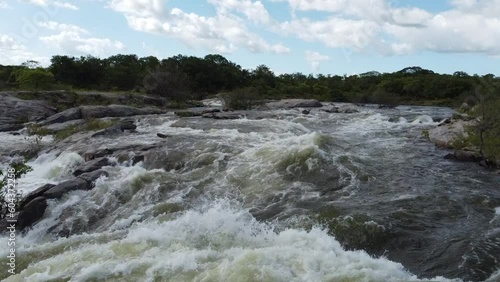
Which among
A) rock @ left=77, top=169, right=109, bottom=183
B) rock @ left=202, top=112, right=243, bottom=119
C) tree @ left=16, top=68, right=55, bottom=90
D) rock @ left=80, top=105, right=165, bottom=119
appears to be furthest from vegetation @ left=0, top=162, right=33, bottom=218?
tree @ left=16, top=68, right=55, bottom=90

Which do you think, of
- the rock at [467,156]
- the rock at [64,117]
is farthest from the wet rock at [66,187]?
the rock at [64,117]

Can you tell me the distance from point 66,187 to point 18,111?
23457mm

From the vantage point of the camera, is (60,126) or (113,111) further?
(113,111)

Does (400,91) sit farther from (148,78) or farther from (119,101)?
(119,101)

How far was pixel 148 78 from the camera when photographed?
50.4 metres

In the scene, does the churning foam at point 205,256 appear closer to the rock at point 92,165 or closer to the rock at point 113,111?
the rock at point 92,165

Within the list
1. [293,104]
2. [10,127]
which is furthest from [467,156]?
[293,104]

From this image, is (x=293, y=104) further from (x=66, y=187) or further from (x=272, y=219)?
(x=272, y=219)

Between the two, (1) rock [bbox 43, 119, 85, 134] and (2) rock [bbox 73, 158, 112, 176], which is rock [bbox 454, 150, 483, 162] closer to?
(2) rock [bbox 73, 158, 112, 176]

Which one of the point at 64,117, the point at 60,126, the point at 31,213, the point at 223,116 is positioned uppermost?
the point at 223,116

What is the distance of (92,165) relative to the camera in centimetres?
1656

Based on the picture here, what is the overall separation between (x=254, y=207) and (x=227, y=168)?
421 centimetres

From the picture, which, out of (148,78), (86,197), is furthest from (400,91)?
(86,197)

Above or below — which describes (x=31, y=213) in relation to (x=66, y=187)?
below
